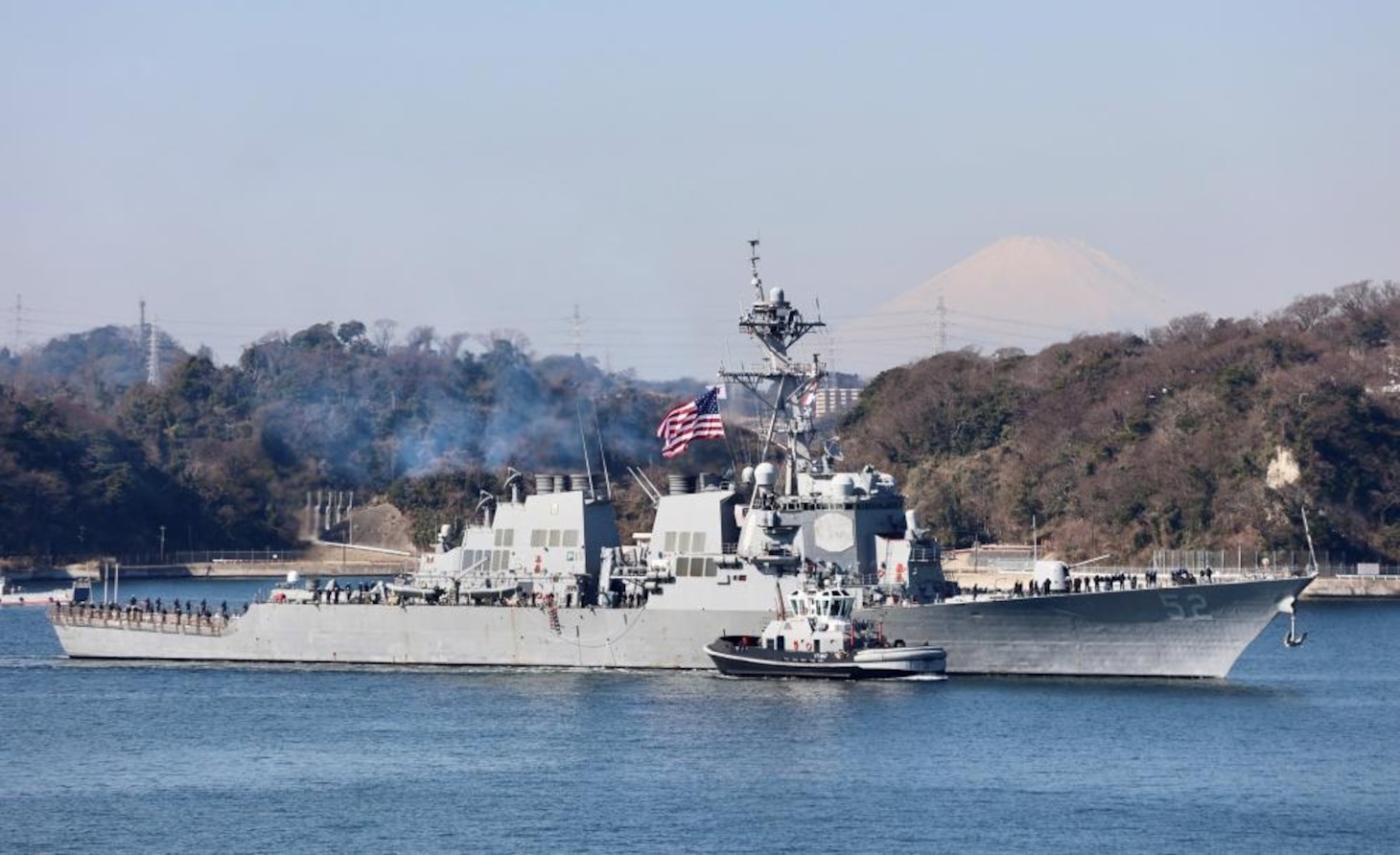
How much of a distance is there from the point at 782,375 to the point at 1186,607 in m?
12.1

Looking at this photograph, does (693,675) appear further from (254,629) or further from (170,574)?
(170,574)

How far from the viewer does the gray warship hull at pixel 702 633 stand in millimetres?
51500

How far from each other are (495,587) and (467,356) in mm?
76890

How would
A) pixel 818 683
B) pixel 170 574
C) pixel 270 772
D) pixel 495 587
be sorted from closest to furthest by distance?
pixel 270 772 < pixel 818 683 < pixel 495 587 < pixel 170 574

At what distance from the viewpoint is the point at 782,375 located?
57.2 meters

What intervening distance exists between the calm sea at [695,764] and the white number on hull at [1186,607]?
1680 mm

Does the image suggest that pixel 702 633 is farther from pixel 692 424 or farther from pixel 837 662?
pixel 692 424

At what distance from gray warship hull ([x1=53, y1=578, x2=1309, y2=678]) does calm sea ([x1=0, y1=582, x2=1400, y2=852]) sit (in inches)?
29.0

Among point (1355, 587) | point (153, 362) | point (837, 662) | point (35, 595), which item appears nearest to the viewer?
point (837, 662)

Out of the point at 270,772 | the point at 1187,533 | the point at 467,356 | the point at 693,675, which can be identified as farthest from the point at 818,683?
the point at 467,356

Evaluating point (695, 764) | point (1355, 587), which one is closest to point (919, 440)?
point (1355, 587)

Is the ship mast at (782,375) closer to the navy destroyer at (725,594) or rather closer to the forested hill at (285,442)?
the navy destroyer at (725,594)

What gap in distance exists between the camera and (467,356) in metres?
135

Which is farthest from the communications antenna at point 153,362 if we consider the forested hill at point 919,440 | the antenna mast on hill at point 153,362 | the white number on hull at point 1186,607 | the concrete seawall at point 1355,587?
the white number on hull at point 1186,607
